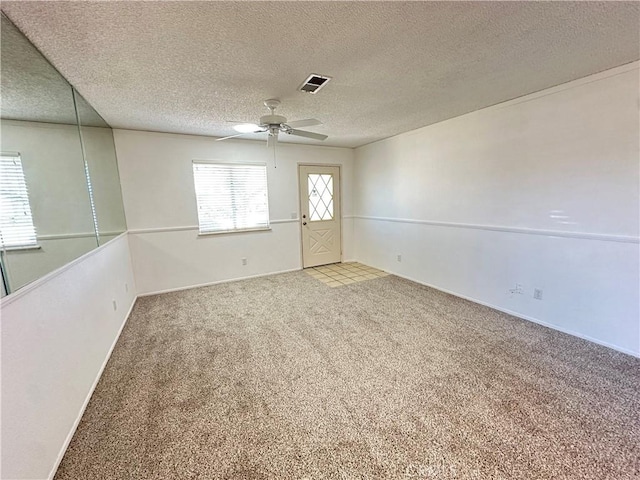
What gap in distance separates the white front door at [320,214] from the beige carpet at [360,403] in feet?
8.02

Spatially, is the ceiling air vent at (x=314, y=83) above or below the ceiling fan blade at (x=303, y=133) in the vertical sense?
above

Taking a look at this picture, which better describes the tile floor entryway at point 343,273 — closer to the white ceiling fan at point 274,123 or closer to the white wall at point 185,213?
the white wall at point 185,213

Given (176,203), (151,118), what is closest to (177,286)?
(176,203)

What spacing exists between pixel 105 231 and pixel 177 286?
1629mm

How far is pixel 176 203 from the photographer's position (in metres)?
4.11

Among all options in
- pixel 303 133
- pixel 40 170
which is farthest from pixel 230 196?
pixel 40 170

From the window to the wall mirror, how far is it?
5.62 ft

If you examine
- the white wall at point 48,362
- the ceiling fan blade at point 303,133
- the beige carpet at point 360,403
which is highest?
the ceiling fan blade at point 303,133

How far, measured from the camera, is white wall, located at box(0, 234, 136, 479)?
1.19 metres

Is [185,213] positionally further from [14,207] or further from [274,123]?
[14,207]

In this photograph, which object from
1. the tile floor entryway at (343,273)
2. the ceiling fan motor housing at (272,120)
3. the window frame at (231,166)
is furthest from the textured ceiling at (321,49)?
the tile floor entryway at (343,273)

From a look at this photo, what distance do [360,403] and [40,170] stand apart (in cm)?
261

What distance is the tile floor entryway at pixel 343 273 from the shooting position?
454cm

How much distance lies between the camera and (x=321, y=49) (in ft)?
5.91
